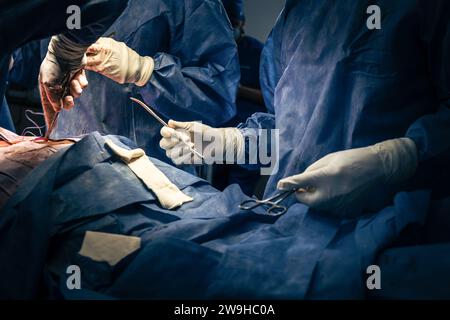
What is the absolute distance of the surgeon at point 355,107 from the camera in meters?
1.76

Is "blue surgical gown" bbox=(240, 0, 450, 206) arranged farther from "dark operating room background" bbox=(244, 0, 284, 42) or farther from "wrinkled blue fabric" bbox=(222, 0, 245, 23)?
"dark operating room background" bbox=(244, 0, 284, 42)

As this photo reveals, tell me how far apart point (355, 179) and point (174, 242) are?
25.0 inches

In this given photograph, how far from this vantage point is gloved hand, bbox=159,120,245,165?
2.46 m

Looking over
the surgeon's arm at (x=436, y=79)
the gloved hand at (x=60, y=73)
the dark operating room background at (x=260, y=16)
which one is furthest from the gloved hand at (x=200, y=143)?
the dark operating room background at (x=260, y=16)

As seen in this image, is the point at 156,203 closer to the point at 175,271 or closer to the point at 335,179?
the point at 175,271

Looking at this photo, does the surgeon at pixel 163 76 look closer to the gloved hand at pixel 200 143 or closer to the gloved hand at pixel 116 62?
the gloved hand at pixel 116 62

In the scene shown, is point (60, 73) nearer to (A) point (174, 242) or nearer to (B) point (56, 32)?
(B) point (56, 32)

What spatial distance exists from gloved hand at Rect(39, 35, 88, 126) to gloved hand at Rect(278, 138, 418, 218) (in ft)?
3.38

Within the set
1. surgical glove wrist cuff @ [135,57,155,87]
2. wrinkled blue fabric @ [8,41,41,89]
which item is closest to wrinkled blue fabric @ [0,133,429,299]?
surgical glove wrist cuff @ [135,57,155,87]

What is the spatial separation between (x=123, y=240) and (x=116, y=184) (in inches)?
13.4

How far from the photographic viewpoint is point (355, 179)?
1736mm

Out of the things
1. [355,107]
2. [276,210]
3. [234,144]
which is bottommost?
[276,210]

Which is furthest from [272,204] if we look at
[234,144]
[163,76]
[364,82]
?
[163,76]
